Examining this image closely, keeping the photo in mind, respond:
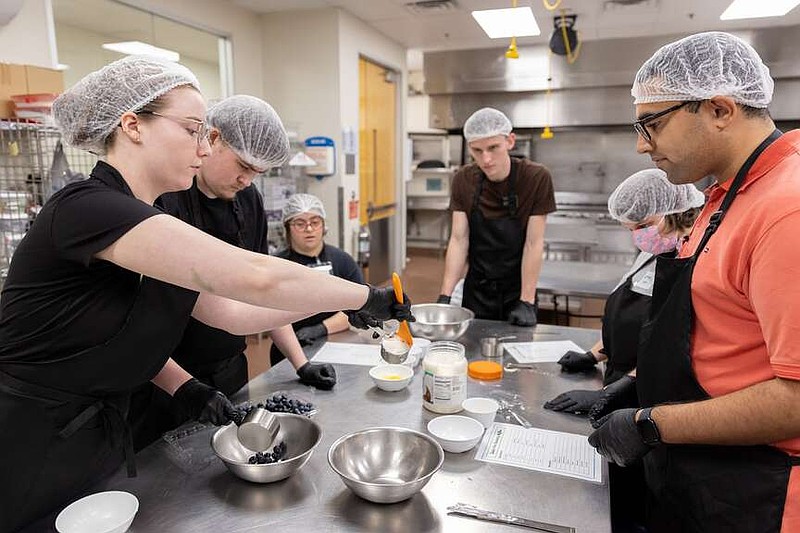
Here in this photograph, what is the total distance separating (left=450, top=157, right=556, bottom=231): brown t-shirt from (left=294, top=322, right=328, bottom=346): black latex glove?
44.3 inches

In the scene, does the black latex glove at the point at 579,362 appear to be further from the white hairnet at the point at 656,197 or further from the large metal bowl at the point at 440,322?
the white hairnet at the point at 656,197

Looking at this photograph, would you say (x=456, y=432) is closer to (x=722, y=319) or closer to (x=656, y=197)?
(x=722, y=319)

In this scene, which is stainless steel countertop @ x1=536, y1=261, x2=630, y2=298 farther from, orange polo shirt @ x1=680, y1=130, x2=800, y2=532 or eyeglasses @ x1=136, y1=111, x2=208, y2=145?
eyeglasses @ x1=136, y1=111, x2=208, y2=145

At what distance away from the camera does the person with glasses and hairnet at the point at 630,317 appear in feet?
5.40

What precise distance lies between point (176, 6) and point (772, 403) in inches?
177

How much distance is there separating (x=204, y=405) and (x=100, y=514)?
0.37m

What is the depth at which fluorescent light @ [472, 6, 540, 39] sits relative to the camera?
478cm

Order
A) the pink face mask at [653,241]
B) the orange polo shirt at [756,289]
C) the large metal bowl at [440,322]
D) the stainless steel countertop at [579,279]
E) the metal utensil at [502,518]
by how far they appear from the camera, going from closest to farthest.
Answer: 1. the orange polo shirt at [756,289]
2. the metal utensil at [502,518]
3. the pink face mask at [653,241]
4. the large metal bowl at [440,322]
5. the stainless steel countertop at [579,279]

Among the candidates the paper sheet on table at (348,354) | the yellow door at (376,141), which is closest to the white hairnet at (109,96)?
the paper sheet on table at (348,354)

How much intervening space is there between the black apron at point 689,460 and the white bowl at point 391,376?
747mm

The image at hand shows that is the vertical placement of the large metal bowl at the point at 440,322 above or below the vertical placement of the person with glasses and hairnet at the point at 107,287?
below

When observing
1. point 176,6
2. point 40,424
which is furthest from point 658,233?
point 176,6

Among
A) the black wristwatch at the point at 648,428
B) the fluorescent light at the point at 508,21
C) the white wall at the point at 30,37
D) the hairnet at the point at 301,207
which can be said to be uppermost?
the fluorescent light at the point at 508,21

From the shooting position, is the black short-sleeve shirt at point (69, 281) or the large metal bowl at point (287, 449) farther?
the large metal bowl at point (287, 449)
